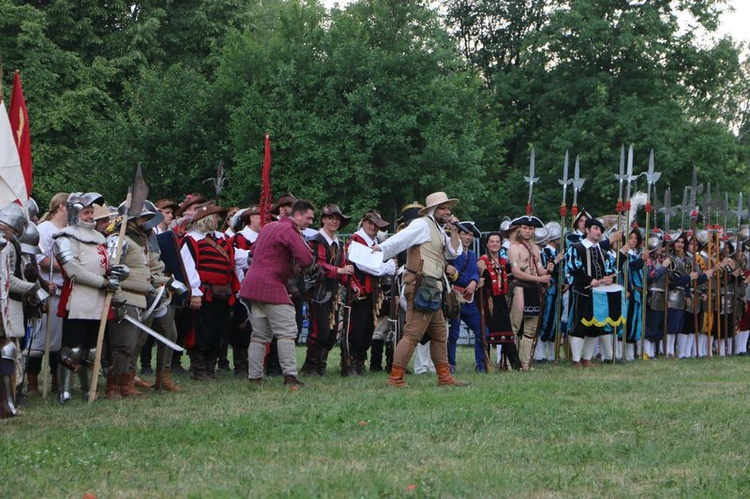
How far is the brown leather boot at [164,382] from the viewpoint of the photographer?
11.3 meters

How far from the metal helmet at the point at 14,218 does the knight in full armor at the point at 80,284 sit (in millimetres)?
997

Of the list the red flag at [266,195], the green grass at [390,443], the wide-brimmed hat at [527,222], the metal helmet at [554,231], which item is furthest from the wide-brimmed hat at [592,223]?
the red flag at [266,195]

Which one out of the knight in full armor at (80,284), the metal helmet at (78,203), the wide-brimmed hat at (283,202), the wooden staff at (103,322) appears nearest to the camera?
the wooden staff at (103,322)

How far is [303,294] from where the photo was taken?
12797 mm

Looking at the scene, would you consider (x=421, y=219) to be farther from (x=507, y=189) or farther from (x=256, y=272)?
(x=507, y=189)

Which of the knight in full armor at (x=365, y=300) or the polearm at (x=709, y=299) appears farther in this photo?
the polearm at (x=709, y=299)

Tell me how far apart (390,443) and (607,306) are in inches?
295

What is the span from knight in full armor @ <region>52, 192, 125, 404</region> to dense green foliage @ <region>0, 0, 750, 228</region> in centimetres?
1503

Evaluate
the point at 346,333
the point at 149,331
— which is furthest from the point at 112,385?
the point at 346,333

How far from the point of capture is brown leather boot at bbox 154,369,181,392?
11258mm

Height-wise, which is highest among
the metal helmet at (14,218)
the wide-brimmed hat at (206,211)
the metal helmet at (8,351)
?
the wide-brimmed hat at (206,211)

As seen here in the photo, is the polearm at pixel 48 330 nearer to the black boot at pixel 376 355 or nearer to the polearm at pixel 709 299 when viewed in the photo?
the black boot at pixel 376 355

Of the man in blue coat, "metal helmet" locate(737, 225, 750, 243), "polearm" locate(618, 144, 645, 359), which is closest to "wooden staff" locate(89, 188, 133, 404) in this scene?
the man in blue coat

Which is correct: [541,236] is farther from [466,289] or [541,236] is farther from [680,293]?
[466,289]
